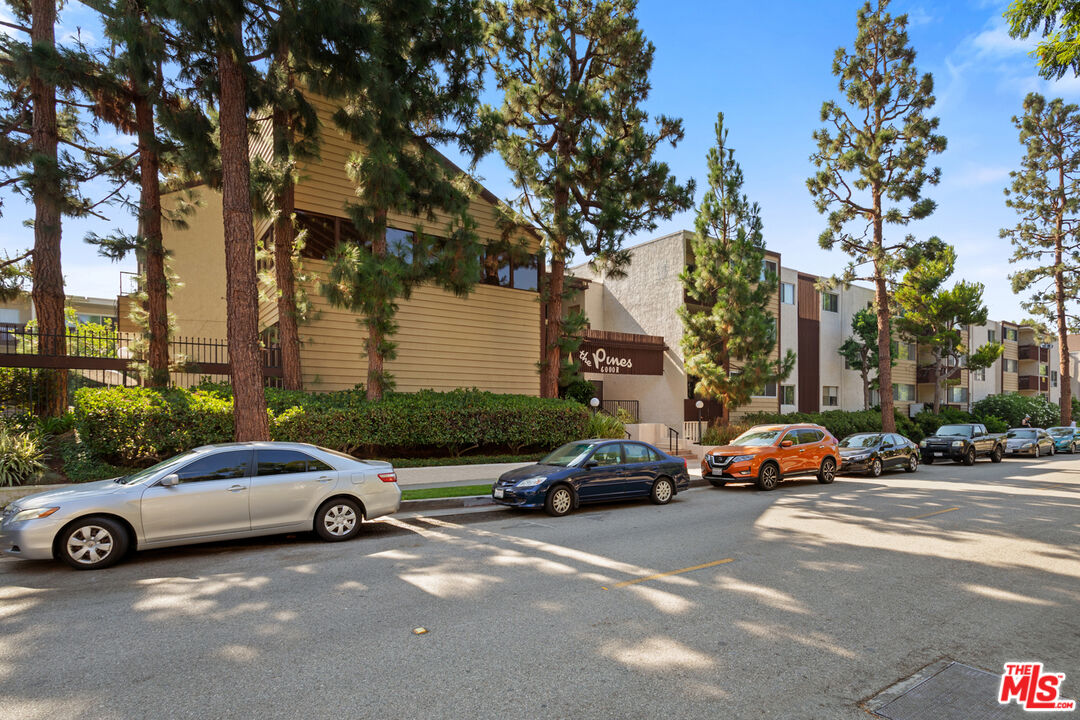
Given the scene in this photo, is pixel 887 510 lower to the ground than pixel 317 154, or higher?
lower

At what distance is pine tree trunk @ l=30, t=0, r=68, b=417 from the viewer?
14.2m

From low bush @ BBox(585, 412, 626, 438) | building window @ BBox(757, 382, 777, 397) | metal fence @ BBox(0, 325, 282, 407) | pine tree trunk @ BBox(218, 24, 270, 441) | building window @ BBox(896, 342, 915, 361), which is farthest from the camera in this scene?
building window @ BBox(896, 342, 915, 361)

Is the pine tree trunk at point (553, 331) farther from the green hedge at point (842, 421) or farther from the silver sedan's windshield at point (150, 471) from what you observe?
the silver sedan's windshield at point (150, 471)

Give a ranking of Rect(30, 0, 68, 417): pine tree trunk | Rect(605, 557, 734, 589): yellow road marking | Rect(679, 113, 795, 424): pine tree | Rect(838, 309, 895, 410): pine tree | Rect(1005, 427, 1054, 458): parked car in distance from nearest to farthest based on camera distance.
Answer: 1. Rect(605, 557, 734, 589): yellow road marking
2. Rect(30, 0, 68, 417): pine tree trunk
3. Rect(679, 113, 795, 424): pine tree
4. Rect(1005, 427, 1054, 458): parked car in distance
5. Rect(838, 309, 895, 410): pine tree

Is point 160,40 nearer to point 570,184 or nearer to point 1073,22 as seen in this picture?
point 570,184

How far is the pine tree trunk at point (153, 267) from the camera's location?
45.7ft

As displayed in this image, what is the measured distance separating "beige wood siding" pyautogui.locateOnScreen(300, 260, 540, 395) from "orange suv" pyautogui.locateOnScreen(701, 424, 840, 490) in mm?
7498

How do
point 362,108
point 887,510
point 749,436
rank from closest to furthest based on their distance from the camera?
point 887,510
point 362,108
point 749,436

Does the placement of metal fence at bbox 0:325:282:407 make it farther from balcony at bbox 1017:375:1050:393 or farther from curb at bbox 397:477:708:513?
balcony at bbox 1017:375:1050:393

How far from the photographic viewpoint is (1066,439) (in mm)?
30156

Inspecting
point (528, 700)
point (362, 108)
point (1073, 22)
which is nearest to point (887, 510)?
point (1073, 22)

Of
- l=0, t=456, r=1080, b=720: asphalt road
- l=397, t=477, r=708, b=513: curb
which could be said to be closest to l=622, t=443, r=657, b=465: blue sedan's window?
l=397, t=477, r=708, b=513: curb

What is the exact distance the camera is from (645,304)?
28.2 meters

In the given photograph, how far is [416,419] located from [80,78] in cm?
1048
